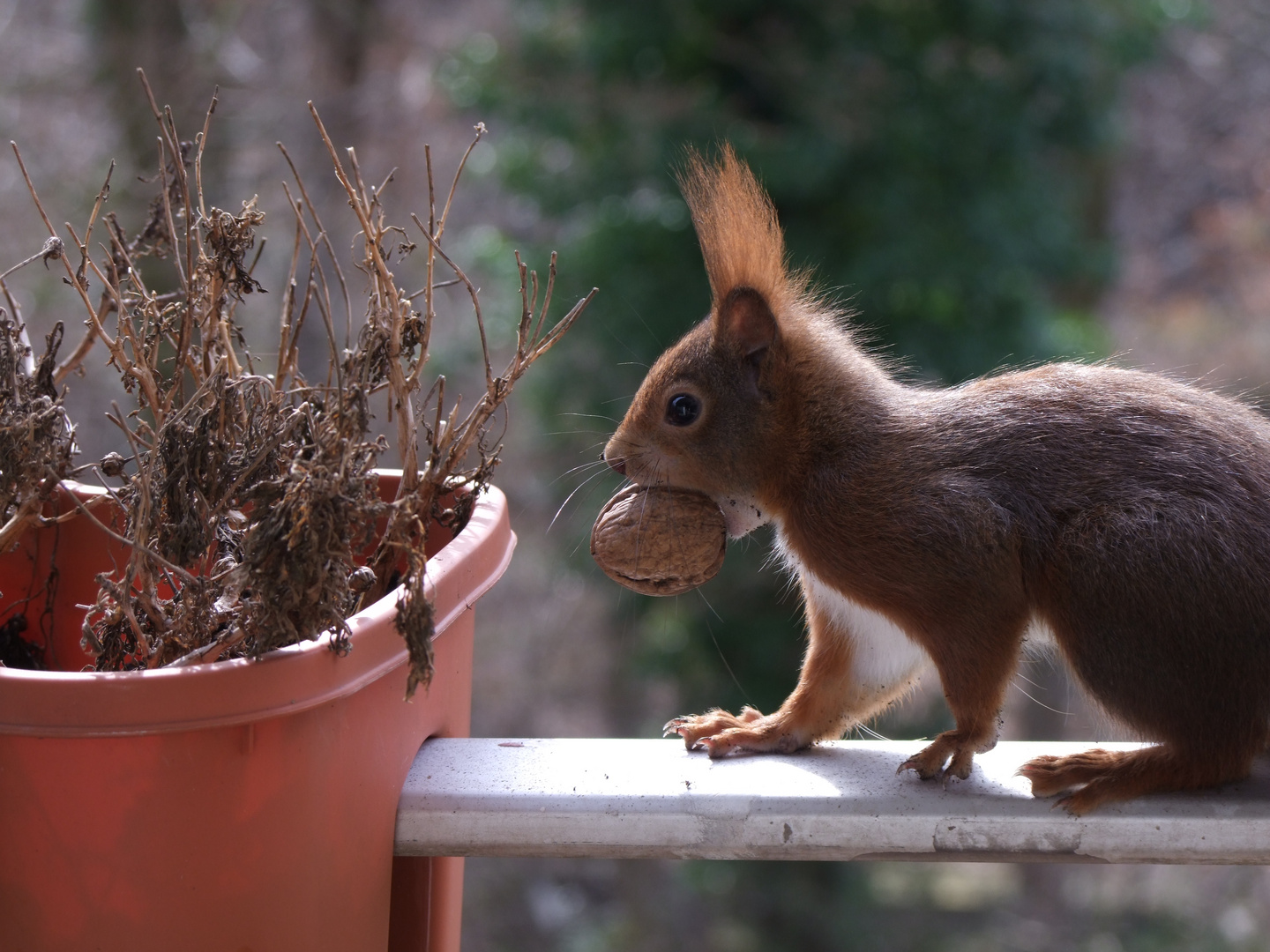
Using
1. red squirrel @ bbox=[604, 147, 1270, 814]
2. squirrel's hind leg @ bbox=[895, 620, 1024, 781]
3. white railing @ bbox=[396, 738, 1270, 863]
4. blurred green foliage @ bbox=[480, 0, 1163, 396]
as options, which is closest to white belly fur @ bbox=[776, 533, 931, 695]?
red squirrel @ bbox=[604, 147, 1270, 814]

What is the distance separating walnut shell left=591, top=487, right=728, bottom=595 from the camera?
1.27m

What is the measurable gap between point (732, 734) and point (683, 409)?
1.19 ft

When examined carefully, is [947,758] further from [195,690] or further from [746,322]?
[195,690]

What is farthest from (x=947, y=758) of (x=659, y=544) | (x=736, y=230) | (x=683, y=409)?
(x=736, y=230)

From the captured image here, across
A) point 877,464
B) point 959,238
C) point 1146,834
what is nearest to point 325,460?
point 877,464

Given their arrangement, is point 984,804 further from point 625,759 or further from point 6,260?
point 6,260

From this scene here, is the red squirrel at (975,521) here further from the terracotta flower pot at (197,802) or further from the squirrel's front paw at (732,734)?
the terracotta flower pot at (197,802)

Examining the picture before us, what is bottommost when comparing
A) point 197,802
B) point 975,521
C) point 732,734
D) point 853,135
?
point 732,734

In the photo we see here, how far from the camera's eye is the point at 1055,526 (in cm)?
114

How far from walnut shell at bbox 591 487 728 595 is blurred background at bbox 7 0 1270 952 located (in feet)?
2.11

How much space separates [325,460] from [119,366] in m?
0.31

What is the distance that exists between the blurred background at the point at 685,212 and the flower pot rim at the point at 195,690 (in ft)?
3.65

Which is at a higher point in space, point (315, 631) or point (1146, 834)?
point (315, 631)

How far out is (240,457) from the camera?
0.99 metres
